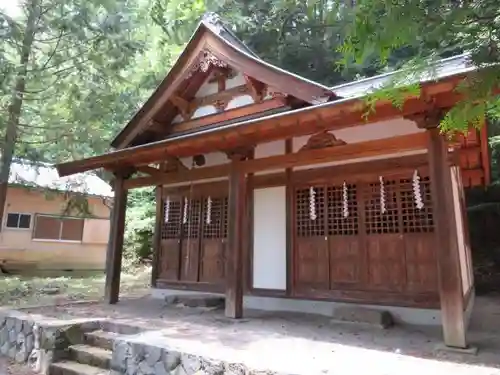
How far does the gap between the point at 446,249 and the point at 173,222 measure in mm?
5871

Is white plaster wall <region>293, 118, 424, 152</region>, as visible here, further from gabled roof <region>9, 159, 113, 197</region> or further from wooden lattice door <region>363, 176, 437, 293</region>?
gabled roof <region>9, 159, 113, 197</region>

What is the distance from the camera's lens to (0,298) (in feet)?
28.4

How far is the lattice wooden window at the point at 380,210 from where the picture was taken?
5.84 meters

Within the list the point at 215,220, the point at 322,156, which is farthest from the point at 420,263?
the point at 215,220

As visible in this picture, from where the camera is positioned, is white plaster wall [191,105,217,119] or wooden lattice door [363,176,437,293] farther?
white plaster wall [191,105,217,119]

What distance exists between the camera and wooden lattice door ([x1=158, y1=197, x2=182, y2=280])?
830 centimetres

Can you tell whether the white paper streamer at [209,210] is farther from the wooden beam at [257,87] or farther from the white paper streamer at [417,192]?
the white paper streamer at [417,192]

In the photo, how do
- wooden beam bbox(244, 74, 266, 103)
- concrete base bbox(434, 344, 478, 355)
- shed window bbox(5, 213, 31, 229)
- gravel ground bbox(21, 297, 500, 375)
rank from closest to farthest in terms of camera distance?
1. gravel ground bbox(21, 297, 500, 375)
2. concrete base bbox(434, 344, 478, 355)
3. wooden beam bbox(244, 74, 266, 103)
4. shed window bbox(5, 213, 31, 229)

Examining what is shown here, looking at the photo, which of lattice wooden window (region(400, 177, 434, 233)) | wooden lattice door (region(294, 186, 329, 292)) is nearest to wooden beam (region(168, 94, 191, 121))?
wooden lattice door (region(294, 186, 329, 292))

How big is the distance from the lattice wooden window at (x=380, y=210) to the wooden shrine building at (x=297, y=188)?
0.6 inches

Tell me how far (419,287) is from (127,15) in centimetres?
860

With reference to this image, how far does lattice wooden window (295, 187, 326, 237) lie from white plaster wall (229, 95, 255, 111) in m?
1.98

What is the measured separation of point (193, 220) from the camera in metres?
8.15

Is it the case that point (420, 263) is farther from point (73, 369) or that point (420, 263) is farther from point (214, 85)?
point (214, 85)
